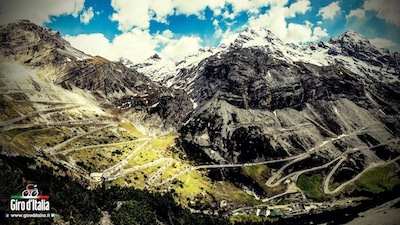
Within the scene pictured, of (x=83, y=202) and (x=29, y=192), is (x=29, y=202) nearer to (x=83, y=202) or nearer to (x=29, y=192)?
(x=29, y=192)

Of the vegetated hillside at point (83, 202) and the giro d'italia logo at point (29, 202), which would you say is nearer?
the giro d'italia logo at point (29, 202)

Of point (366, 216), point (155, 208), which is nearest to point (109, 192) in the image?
point (155, 208)

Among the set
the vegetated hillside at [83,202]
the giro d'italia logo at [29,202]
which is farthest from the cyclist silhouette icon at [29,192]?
the vegetated hillside at [83,202]

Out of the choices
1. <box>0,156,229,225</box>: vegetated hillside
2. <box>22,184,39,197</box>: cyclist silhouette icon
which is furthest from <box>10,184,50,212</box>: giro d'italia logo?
<box>0,156,229,225</box>: vegetated hillside

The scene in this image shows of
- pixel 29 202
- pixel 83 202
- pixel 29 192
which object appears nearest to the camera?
pixel 29 202

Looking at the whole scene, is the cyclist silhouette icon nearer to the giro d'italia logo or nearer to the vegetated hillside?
the giro d'italia logo

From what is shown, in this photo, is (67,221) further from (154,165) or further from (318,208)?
(318,208)

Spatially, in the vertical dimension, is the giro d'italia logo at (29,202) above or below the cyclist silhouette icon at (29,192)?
below

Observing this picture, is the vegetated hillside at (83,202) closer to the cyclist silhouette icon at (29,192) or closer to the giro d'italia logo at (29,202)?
the giro d'italia logo at (29,202)

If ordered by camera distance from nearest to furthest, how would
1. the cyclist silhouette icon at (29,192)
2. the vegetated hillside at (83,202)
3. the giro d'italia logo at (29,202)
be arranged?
the giro d'italia logo at (29,202) → the cyclist silhouette icon at (29,192) → the vegetated hillside at (83,202)

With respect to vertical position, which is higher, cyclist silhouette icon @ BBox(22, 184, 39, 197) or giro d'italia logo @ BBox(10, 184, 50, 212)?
cyclist silhouette icon @ BBox(22, 184, 39, 197)

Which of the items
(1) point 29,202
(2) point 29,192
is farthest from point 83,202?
(1) point 29,202
